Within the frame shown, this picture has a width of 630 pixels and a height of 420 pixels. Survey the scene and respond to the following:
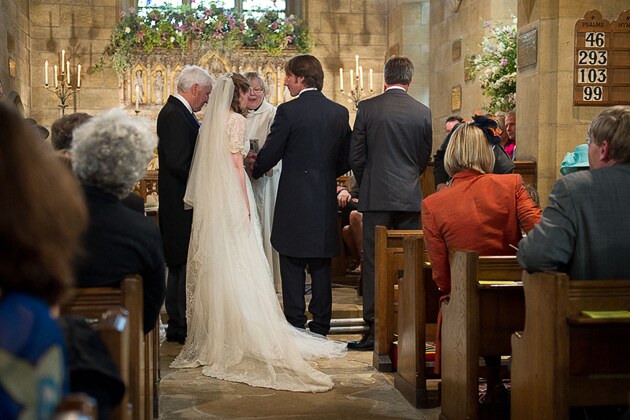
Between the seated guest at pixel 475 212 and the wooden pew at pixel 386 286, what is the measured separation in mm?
1079

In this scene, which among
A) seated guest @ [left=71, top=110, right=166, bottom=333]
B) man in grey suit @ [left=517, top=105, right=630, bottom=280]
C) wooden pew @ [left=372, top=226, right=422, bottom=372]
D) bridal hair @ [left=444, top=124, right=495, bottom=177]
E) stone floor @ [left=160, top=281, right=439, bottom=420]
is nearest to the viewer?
seated guest @ [left=71, top=110, right=166, bottom=333]

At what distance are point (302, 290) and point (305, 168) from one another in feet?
2.51

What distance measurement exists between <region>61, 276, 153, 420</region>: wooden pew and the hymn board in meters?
5.37

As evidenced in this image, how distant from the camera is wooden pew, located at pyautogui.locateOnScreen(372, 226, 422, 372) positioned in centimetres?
527

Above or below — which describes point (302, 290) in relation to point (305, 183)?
below

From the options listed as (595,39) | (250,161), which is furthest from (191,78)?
(595,39)

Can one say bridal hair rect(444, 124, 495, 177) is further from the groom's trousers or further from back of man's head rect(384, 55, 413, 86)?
the groom's trousers

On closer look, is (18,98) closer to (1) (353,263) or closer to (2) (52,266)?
(1) (353,263)

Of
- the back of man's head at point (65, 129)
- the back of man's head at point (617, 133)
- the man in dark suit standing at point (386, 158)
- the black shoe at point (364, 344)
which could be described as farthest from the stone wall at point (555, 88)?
the back of man's head at point (65, 129)

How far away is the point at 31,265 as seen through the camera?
63.7 inches

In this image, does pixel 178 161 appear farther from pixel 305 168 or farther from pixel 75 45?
pixel 75 45

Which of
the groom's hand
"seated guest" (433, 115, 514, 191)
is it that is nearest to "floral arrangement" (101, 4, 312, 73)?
"seated guest" (433, 115, 514, 191)

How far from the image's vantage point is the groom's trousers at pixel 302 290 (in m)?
5.85

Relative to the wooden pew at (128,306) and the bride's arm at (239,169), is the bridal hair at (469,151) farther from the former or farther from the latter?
the wooden pew at (128,306)
